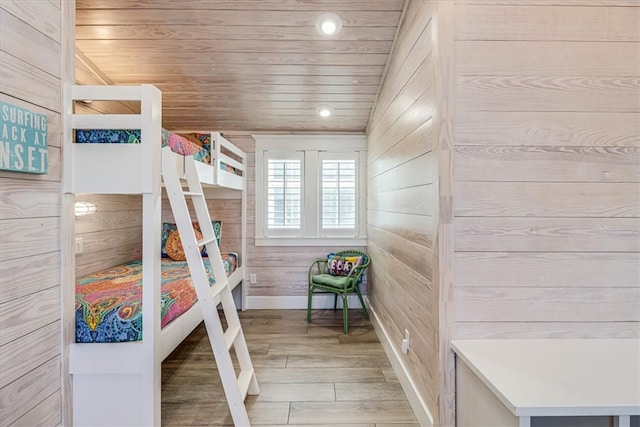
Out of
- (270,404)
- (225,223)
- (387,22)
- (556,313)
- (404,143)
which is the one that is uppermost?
(387,22)

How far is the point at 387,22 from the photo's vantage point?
2.34m

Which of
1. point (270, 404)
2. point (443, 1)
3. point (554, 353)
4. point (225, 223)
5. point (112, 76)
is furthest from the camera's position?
point (225, 223)

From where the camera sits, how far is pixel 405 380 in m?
2.12

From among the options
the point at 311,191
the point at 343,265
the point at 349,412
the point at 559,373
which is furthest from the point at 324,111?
the point at 559,373

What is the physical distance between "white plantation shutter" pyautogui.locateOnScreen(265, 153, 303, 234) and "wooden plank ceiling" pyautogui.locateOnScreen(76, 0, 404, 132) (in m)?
0.60

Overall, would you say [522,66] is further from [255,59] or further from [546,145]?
[255,59]

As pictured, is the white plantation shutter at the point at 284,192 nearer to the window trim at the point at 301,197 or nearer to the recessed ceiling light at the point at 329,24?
the window trim at the point at 301,197

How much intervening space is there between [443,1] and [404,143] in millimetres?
809

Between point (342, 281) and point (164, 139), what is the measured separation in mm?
2009

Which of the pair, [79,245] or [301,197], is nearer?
[79,245]

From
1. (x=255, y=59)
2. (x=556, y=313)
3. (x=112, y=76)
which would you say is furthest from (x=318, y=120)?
(x=556, y=313)

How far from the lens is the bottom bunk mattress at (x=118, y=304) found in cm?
165

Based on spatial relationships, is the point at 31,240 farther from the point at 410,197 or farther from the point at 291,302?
the point at 291,302

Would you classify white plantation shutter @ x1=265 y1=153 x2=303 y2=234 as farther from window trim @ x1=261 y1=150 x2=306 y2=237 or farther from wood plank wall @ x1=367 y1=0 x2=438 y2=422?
wood plank wall @ x1=367 y1=0 x2=438 y2=422
